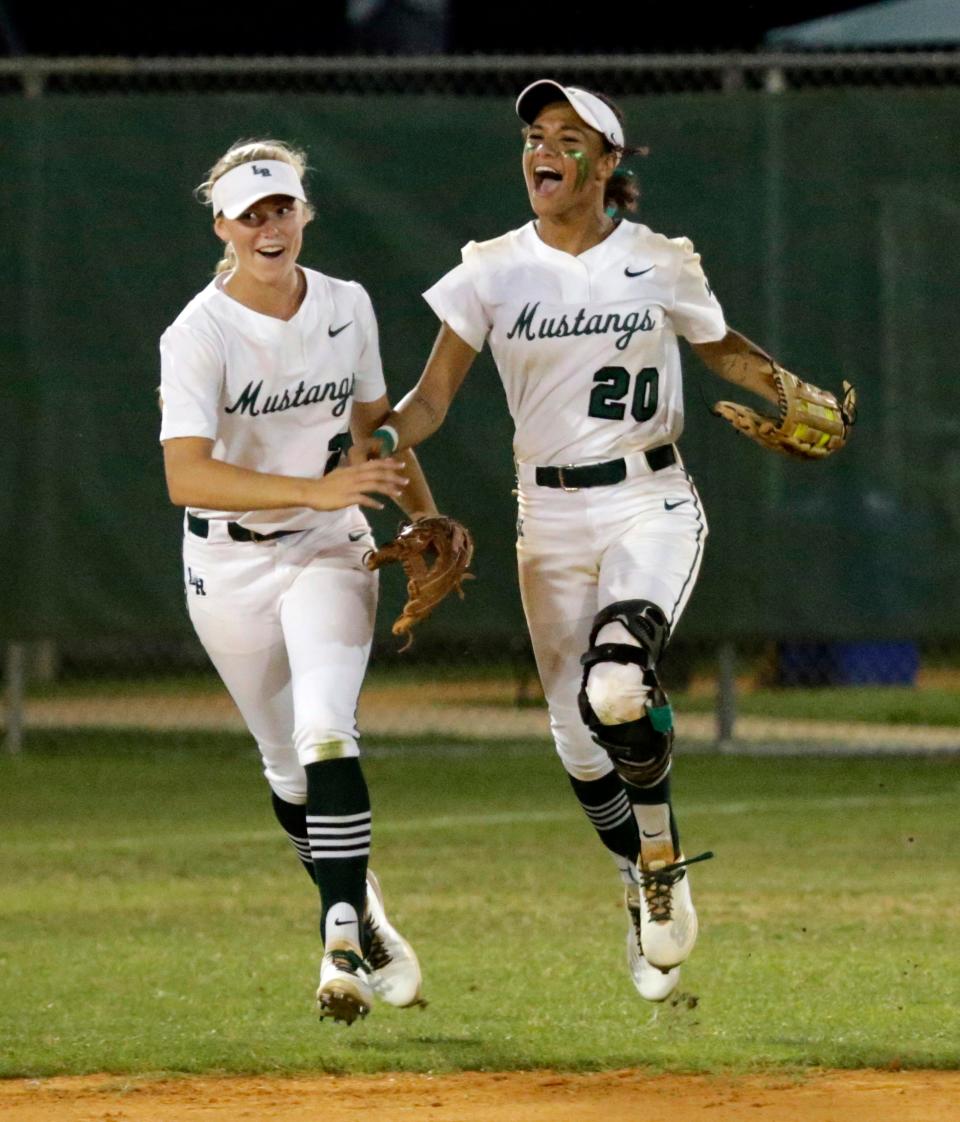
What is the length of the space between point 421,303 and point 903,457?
2480 mm

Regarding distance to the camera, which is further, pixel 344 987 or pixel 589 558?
pixel 589 558

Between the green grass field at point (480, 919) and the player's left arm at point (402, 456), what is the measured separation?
1.38 m

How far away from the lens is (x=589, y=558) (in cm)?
573

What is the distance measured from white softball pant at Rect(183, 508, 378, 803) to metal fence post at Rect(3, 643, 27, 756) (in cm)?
529

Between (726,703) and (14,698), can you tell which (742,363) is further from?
(14,698)

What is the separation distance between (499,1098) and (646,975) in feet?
2.81

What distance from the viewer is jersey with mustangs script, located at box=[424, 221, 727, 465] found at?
18.5 feet

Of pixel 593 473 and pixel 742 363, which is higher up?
pixel 742 363

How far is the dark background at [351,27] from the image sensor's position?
2136 centimetres

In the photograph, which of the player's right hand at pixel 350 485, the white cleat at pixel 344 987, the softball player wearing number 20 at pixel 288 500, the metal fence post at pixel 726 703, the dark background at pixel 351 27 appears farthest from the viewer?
the dark background at pixel 351 27

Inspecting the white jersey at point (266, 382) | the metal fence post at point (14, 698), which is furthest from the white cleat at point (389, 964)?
the metal fence post at point (14, 698)

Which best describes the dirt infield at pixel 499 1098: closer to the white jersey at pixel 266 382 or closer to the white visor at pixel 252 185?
the white jersey at pixel 266 382

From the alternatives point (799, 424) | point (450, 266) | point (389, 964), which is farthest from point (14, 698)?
point (799, 424)

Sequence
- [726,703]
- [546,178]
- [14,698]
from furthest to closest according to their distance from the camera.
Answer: [14,698] < [726,703] < [546,178]
